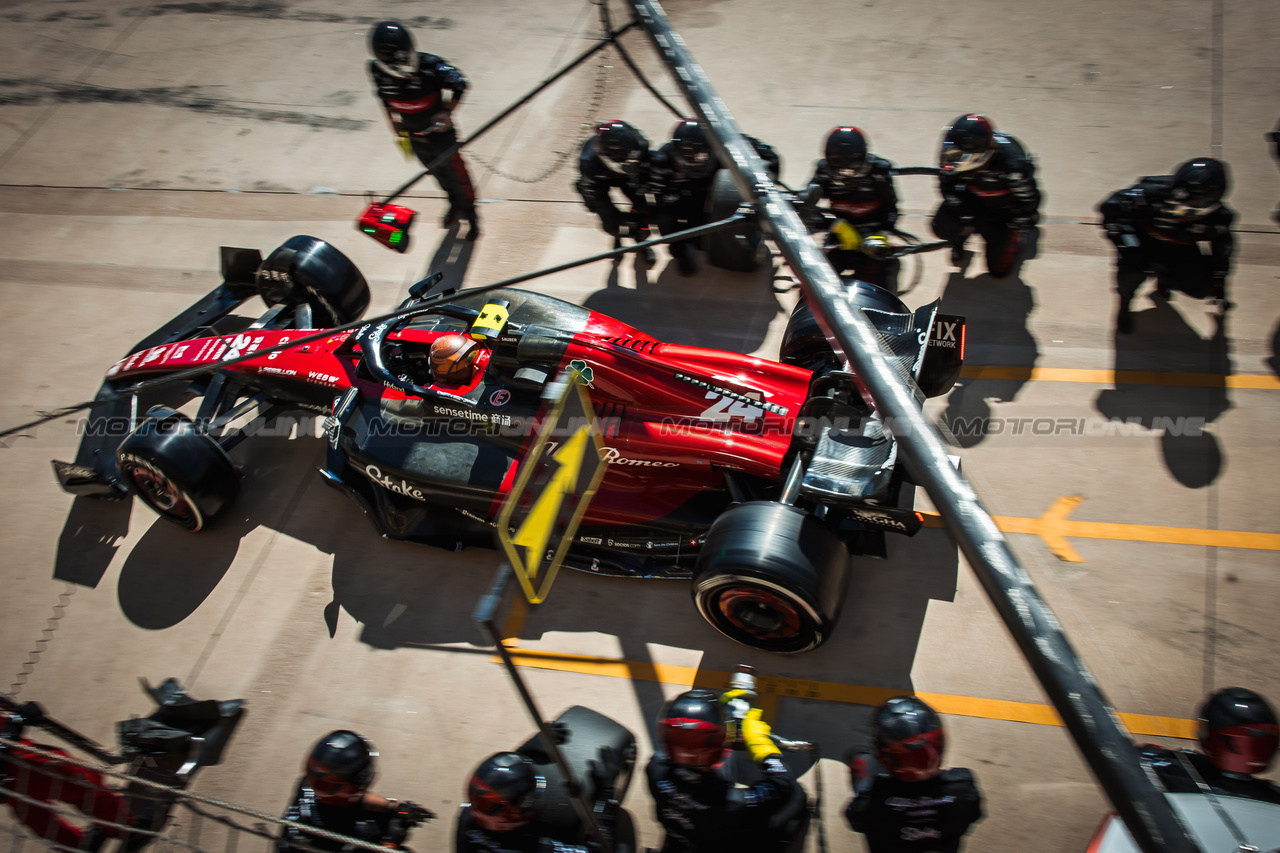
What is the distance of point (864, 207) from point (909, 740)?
4.45 m

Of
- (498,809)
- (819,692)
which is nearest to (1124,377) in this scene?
(819,692)

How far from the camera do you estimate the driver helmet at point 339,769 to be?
3.97 metres

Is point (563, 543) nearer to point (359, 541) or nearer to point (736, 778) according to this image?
point (736, 778)

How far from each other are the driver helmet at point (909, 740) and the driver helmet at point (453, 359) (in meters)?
3.24

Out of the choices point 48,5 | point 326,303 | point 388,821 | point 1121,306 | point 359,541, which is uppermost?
point 48,5

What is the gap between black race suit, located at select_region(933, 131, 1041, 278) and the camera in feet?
21.6

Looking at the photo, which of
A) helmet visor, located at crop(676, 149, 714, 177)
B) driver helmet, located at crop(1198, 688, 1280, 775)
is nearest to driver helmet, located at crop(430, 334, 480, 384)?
helmet visor, located at crop(676, 149, 714, 177)

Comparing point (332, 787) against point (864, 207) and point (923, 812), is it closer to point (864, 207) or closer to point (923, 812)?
point (923, 812)

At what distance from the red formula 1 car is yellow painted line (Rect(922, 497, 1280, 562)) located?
1.03 meters

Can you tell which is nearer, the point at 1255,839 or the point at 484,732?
the point at 1255,839

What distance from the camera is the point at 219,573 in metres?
6.10

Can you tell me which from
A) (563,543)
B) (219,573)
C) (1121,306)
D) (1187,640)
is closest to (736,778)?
(563,543)

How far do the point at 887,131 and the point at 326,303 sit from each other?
5542 millimetres

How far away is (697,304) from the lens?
24.7 ft
